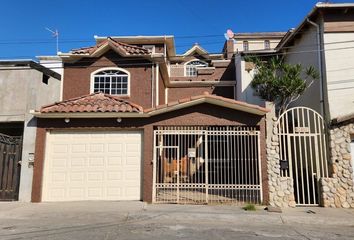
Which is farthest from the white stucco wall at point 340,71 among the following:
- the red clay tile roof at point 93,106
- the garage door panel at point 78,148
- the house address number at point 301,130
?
the garage door panel at point 78,148

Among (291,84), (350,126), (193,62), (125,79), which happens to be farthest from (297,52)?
(193,62)

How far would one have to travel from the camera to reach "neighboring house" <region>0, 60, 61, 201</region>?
1191 centimetres

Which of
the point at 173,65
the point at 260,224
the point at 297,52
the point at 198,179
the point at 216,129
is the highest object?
the point at 173,65

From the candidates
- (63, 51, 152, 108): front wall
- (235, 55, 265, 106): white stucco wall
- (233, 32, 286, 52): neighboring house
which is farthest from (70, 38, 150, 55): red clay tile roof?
(233, 32, 286, 52): neighboring house

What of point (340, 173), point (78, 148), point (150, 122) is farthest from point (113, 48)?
point (340, 173)

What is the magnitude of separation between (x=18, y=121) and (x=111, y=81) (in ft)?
17.3

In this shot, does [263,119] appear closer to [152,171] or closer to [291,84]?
[291,84]

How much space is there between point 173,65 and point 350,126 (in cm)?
1669

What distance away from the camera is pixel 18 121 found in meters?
12.6

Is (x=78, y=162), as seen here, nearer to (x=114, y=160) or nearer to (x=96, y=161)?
(x=96, y=161)

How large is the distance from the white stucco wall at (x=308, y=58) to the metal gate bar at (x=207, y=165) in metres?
3.96

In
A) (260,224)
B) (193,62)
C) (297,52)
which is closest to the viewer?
(260,224)

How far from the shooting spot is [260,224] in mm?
8703

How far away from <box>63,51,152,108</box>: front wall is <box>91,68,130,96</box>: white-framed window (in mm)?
206
